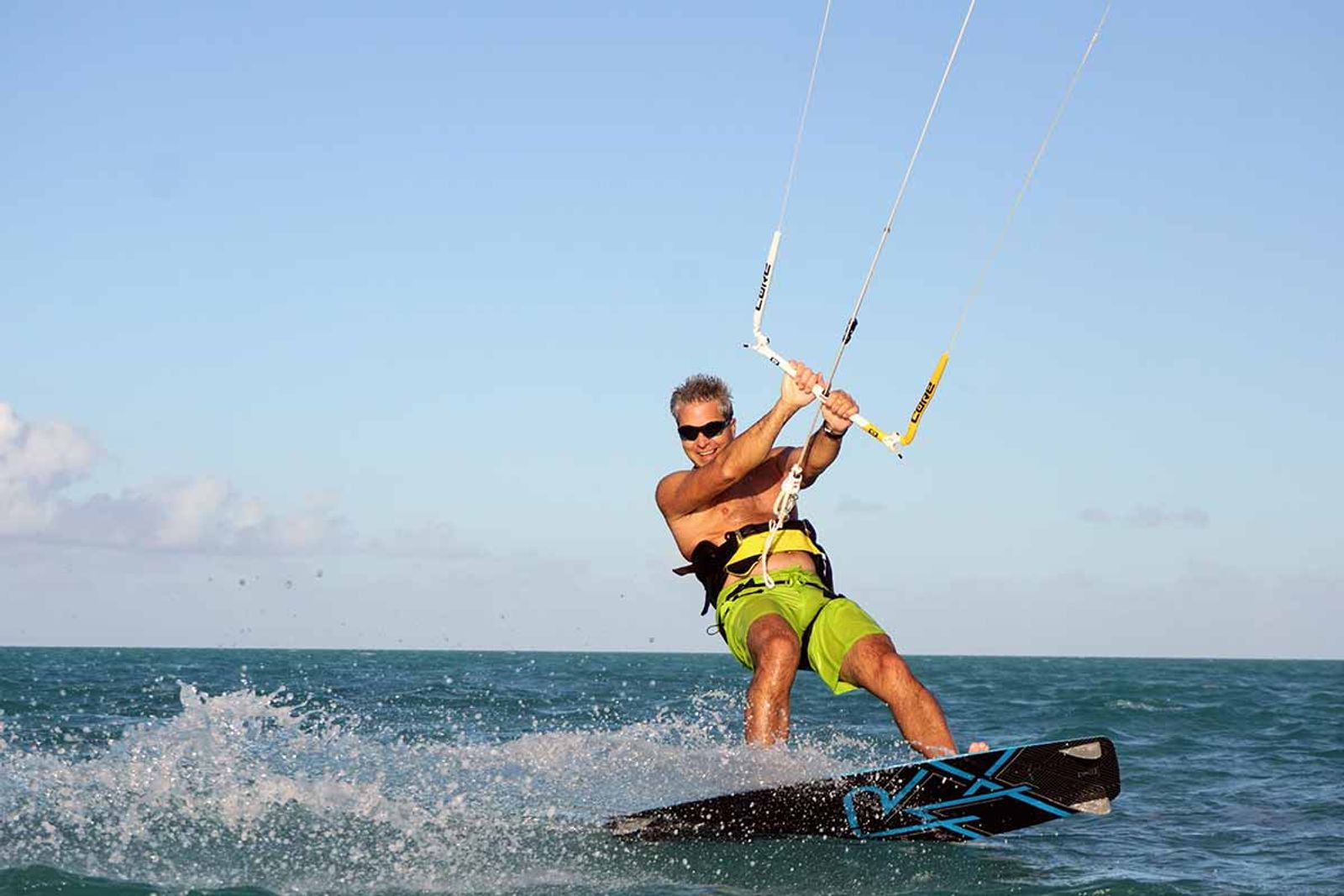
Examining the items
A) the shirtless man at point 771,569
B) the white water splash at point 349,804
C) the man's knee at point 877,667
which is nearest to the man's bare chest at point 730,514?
the shirtless man at point 771,569

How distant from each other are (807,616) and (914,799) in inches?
42.5

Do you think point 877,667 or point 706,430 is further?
point 706,430

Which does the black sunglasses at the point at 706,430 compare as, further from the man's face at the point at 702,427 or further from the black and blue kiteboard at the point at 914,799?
the black and blue kiteboard at the point at 914,799

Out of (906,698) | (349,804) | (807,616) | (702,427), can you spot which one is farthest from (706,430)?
(349,804)

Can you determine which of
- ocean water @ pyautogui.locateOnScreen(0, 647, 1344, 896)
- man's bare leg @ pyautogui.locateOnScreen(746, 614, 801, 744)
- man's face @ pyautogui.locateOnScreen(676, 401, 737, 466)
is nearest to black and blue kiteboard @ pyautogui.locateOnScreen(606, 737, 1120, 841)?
ocean water @ pyautogui.locateOnScreen(0, 647, 1344, 896)

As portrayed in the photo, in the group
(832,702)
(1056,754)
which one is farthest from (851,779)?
(832,702)

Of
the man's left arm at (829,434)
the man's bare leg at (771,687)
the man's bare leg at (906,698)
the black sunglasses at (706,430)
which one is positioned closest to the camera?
the man's bare leg at (906,698)

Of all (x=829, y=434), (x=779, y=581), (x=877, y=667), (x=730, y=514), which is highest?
(x=829, y=434)

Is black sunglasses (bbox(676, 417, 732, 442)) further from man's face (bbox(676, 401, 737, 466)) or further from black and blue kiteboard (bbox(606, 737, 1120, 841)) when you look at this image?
black and blue kiteboard (bbox(606, 737, 1120, 841))

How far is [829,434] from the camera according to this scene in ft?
24.0

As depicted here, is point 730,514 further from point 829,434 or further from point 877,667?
point 877,667

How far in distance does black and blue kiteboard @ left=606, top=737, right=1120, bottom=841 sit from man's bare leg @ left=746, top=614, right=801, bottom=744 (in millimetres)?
384

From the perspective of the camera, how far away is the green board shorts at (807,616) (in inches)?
278

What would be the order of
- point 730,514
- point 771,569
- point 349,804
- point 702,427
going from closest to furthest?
point 349,804, point 702,427, point 771,569, point 730,514
